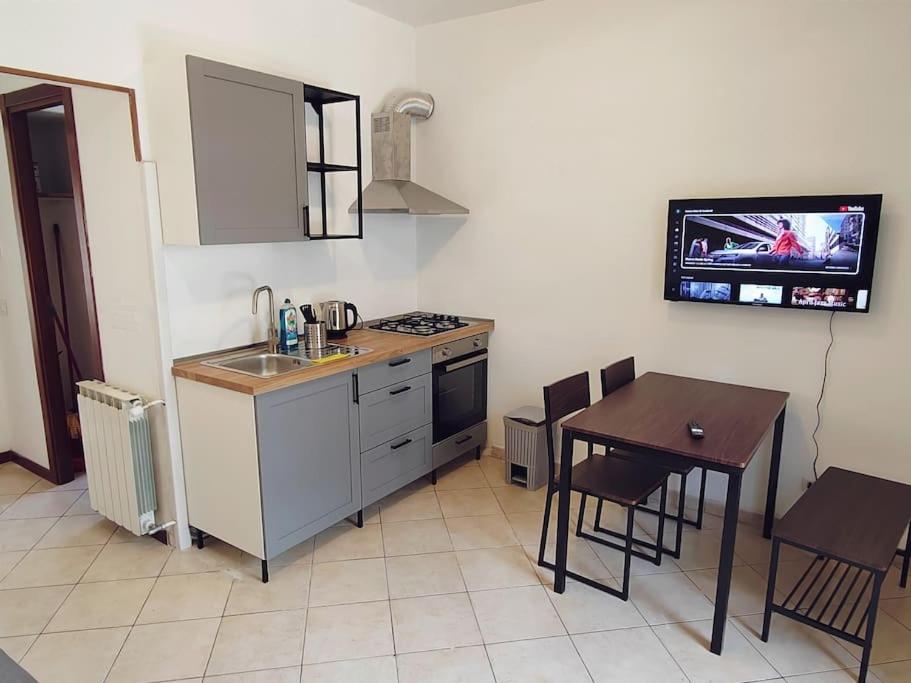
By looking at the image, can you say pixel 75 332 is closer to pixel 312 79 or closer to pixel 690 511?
pixel 312 79

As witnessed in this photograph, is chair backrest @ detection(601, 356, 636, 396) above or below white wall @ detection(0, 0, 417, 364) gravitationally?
below

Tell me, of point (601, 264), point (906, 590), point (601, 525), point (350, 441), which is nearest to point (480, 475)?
point (601, 525)

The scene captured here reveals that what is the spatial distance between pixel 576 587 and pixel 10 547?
2.74m

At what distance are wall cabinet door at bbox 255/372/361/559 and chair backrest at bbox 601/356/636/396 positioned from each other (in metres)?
1.22

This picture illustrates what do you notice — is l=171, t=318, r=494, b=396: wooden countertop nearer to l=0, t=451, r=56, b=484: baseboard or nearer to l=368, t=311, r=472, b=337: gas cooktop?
l=368, t=311, r=472, b=337: gas cooktop

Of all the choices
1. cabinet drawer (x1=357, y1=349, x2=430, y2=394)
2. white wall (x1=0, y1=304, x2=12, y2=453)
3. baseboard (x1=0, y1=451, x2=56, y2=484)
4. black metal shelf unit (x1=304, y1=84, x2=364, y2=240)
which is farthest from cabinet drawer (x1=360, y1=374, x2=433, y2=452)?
white wall (x1=0, y1=304, x2=12, y2=453)

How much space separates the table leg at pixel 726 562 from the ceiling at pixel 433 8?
2.85m

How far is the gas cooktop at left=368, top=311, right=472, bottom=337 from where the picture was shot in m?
3.58

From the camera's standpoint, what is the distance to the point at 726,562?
2.19m

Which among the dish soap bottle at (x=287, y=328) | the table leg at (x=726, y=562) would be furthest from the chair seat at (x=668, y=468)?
the dish soap bottle at (x=287, y=328)

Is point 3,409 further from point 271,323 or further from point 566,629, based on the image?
point 566,629

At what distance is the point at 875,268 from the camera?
8.75ft

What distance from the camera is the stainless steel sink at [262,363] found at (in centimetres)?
278

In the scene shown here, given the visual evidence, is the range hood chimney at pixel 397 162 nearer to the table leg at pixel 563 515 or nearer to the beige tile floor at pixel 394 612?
the table leg at pixel 563 515
